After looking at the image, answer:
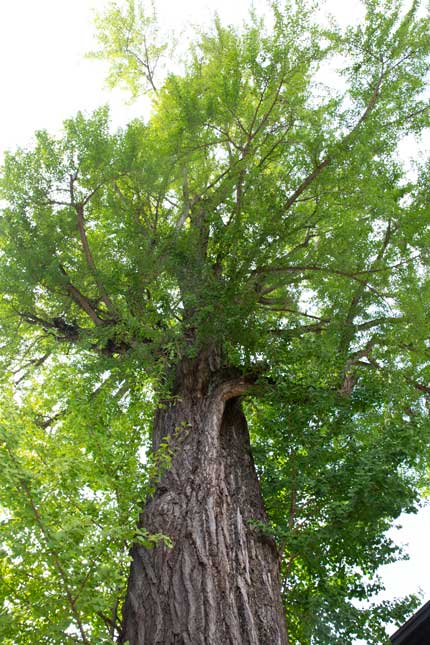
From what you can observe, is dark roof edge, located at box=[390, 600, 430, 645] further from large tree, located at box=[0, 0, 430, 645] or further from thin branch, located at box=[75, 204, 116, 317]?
thin branch, located at box=[75, 204, 116, 317]

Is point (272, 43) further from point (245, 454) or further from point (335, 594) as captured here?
point (335, 594)

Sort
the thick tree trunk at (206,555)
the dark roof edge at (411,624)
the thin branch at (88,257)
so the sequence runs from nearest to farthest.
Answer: the thick tree trunk at (206,555), the dark roof edge at (411,624), the thin branch at (88,257)

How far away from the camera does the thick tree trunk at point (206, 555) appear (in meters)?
3.54

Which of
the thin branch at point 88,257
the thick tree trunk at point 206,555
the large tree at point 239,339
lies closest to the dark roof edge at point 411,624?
the large tree at point 239,339

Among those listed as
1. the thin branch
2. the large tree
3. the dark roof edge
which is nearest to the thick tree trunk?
the large tree

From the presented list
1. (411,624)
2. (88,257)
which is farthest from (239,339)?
(411,624)

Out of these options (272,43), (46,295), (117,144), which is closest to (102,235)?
(46,295)

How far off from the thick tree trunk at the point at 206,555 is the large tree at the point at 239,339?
0.05 feet

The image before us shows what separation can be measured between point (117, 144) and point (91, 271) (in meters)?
1.31

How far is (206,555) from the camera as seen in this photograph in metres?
3.91

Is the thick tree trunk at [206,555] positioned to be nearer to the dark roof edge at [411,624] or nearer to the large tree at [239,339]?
the large tree at [239,339]

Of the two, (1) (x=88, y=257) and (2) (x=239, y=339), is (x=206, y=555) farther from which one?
(1) (x=88, y=257)

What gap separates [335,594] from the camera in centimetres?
429

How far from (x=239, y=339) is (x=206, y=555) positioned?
210 centimetres
